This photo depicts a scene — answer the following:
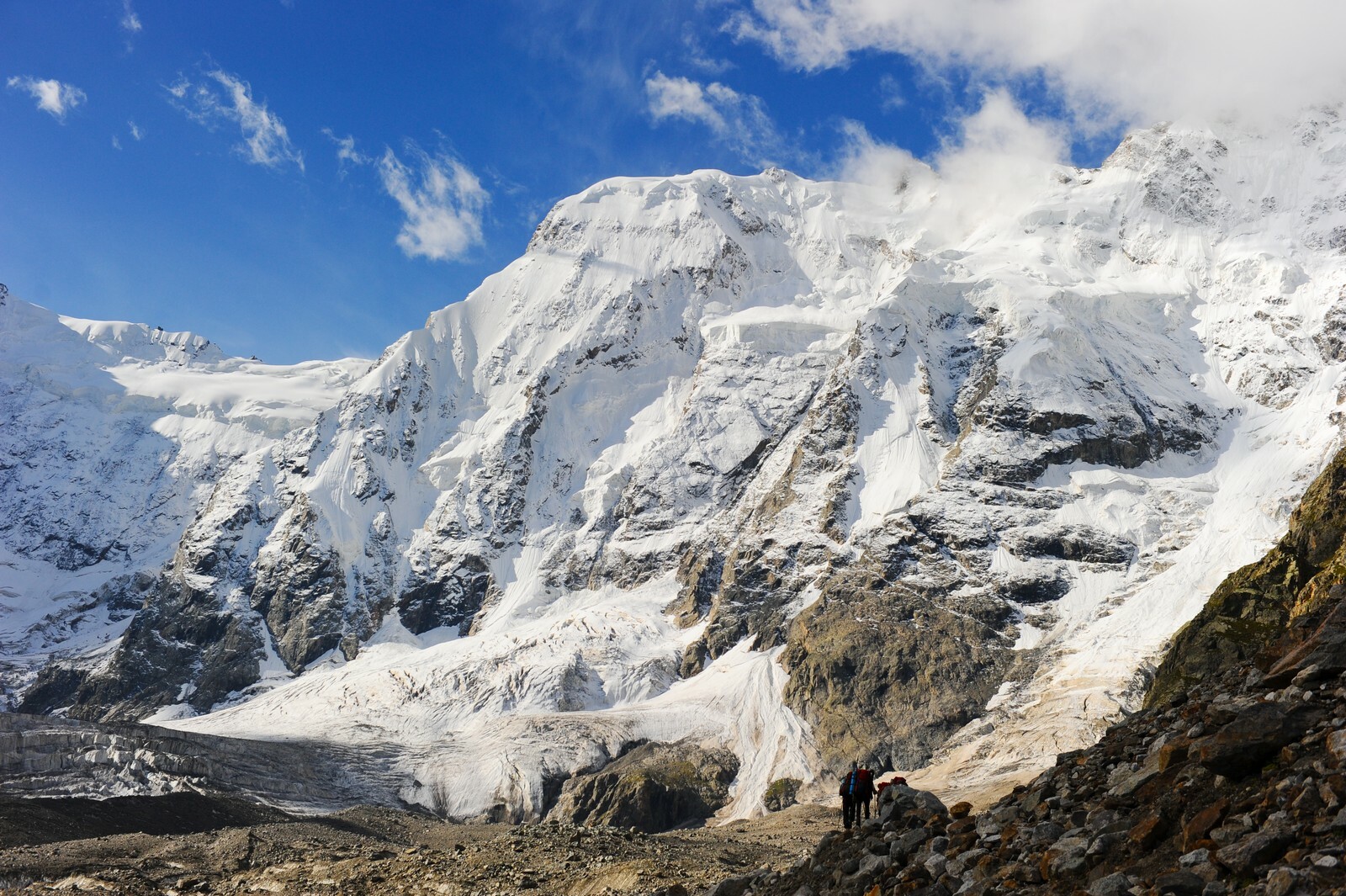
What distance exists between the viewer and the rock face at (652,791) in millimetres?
106375

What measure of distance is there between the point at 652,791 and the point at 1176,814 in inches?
3911

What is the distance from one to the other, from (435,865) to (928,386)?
484 ft

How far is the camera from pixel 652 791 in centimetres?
10812

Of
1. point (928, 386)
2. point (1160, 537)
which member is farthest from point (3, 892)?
point (928, 386)

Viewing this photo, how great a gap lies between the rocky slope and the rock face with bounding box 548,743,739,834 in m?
89.4

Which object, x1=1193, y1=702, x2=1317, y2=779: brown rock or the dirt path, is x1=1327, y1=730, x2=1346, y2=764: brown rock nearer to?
x1=1193, y1=702, x2=1317, y2=779: brown rock

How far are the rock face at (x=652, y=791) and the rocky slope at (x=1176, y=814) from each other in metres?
89.4

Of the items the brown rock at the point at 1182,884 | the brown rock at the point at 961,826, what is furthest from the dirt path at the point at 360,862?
the brown rock at the point at 1182,884

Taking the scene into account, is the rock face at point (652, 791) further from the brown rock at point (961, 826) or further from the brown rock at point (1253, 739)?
the brown rock at point (1253, 739)

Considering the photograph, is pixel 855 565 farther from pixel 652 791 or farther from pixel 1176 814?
pixel 1176 814

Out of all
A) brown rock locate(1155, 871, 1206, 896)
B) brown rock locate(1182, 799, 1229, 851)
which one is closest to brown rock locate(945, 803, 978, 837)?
brown rock locate(1182, 799, 1229, 851)

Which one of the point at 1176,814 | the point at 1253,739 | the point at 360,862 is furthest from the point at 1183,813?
the point at 360,862

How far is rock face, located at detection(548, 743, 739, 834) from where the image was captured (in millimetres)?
106375

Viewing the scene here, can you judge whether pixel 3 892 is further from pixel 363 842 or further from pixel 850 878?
pixel 850 878
